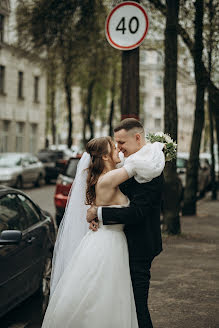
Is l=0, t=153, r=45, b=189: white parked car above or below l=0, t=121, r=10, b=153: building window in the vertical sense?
below

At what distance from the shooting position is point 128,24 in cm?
814

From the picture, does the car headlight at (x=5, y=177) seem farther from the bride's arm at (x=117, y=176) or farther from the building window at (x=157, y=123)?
the building window at (x=157, y=123)

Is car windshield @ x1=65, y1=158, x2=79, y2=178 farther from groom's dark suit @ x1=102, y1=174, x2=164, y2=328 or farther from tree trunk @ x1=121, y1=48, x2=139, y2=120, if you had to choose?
groom's dark suit @ x1=102, y1=174, x2=164, y2=328

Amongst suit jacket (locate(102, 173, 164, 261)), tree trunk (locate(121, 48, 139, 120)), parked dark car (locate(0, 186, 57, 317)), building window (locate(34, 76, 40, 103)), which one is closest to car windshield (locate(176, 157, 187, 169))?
tree trunk (locate(121, 48, 139, 120))

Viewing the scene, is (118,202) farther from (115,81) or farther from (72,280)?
(115,81)

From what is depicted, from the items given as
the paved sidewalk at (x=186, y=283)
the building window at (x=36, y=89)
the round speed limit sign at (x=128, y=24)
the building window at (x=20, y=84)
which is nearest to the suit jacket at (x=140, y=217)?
the paved sidewalk at (x=186, y=283)

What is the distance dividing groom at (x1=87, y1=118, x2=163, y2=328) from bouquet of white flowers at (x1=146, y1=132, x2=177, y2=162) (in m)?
0.26

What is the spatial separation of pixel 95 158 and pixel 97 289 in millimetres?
935

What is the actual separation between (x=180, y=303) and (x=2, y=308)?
2054 millimetres

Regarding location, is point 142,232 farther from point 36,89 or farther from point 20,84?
point 36,89

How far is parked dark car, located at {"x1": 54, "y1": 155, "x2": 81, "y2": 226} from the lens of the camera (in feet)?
44.1

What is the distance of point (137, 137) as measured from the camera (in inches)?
178

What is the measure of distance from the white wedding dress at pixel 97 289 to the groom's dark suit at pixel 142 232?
68 millimetres

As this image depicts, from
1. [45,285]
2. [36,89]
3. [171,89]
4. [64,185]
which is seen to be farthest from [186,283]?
[36,89]
